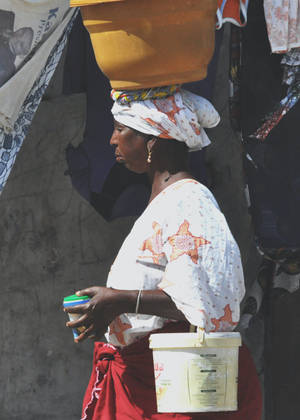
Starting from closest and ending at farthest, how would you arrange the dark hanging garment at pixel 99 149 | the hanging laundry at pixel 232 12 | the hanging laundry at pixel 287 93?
the hanging laundry at pixel 232 12, the hanging laundry at pixel 287 93, the dark hanging garment at pixel 99 149

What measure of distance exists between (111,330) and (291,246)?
3.39 feet

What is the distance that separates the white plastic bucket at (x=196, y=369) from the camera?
7.93ft

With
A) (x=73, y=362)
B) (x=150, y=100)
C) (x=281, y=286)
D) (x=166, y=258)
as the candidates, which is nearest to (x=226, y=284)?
(x=166, y=258)

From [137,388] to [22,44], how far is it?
1.58 meters

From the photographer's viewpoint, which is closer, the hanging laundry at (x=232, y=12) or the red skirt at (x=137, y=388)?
the red skirt at (x=137, y=388)

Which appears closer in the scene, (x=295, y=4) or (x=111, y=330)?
(x=111, y=330)

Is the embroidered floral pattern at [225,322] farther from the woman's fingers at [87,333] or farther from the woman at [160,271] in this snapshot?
the woman's fingers at [87,333]

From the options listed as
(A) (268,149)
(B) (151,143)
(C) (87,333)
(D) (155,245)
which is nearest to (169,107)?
(B) (151,143)

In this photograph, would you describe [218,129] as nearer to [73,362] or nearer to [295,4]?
[295,4]

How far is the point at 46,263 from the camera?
4.23 m

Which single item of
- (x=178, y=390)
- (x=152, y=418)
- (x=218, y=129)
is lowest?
(x=152, y=418)

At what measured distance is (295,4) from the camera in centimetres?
329

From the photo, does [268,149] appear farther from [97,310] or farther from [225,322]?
[97,310]

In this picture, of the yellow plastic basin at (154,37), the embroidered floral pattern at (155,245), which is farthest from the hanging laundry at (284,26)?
the embroidered floral pattern at (155,245)
